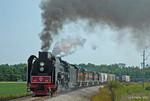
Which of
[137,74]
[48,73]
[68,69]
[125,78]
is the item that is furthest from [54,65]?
[137,74]

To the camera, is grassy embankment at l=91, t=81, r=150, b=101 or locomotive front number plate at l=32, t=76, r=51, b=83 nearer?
locomotive front number plate at l=32, t=76, r=51, b=83

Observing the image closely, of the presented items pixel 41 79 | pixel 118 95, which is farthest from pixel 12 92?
pixel 118 95

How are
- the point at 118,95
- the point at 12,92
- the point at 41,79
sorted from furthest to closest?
the point at 12,92 < the point at 118,95 < the point at 41,79

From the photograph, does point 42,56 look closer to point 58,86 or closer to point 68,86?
point 58,86

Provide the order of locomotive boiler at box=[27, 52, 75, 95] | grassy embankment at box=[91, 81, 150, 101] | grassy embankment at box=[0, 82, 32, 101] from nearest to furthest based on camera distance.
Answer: locomotive boiler at box=[27, 52, 75, 95] < grassy embankment at box=[91, 81, 150, 101] < grassy embankment at box=[0, 82, 32, 101]

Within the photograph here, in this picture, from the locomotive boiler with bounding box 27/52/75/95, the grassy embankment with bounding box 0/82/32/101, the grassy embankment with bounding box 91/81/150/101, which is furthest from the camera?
the grassy embankment with bounding box 0/82/32/101

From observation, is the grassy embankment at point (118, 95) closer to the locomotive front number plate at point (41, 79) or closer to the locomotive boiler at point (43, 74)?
the locomotive boiler at point (43, 74)

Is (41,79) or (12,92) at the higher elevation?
(41,79)

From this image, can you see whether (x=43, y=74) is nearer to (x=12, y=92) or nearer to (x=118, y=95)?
(x=118, y=95)

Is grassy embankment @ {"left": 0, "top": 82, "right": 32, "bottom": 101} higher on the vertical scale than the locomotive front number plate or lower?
lower

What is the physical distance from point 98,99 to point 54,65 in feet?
15.8

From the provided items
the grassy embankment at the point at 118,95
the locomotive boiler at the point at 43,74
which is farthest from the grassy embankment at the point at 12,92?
the grassy embankment at the point at 118,95

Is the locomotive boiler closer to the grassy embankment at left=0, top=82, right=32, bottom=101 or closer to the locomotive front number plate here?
the locomotive front number plate

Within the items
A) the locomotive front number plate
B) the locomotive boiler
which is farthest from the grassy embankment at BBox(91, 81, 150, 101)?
the locomotive front number plate
